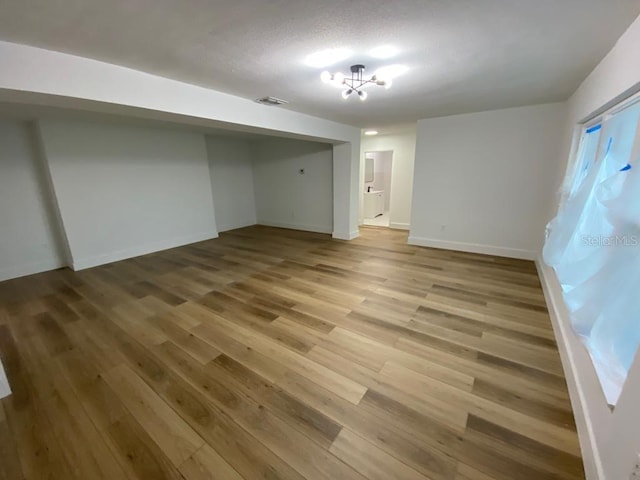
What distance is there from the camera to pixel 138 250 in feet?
15.7

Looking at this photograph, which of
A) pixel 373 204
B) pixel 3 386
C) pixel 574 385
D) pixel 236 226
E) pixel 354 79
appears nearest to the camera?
pixel 574 385

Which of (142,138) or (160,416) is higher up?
(142,138)

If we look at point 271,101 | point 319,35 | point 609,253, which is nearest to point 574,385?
point 609,253

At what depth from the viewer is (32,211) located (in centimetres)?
386

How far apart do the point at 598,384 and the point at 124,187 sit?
612cm

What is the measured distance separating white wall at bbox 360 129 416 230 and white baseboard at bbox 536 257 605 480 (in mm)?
3854

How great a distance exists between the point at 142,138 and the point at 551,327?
649cm

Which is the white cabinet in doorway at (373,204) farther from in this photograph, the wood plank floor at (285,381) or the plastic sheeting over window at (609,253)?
the plastic sheeting over window at (609,253)

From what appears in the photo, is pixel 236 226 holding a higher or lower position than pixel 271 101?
A: lower

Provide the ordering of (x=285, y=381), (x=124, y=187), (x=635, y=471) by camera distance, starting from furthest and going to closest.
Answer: (x=124, y=187) → (x=285, y=381) → (x=635, y=471)

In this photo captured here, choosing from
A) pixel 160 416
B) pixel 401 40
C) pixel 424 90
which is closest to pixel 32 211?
pixel 160 416

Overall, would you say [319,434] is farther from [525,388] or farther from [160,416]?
[525,388]

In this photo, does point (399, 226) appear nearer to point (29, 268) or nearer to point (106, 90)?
point (106, 90)

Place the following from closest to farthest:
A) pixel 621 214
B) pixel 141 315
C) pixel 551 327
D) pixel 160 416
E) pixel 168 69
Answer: pixel 621 214, pixel 160 416, pixel 168 69, pixel 551 327, pixel 141 315
